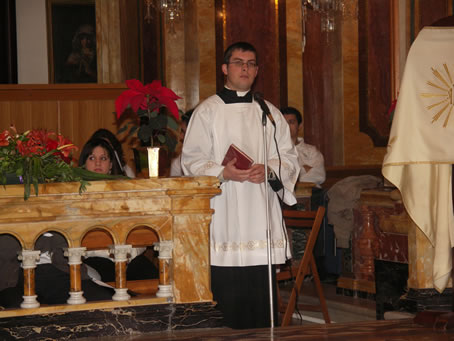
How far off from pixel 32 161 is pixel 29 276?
52 cm

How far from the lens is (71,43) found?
12180 mm

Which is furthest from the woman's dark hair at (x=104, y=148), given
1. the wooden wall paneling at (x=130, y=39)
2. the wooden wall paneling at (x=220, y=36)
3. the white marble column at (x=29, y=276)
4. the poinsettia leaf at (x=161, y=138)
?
the wooden wall paneling at (x=130, y=39)

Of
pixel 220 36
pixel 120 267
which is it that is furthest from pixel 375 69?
pixel 120 267

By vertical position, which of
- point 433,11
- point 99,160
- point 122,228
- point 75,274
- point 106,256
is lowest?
point 106,256

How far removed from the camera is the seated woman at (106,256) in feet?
15.7

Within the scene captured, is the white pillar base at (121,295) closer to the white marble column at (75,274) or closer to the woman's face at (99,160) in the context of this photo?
the white marble column at (75,274)

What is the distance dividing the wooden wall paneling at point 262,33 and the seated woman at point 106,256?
13.7 feet

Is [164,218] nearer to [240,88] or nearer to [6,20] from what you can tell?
[240,88]

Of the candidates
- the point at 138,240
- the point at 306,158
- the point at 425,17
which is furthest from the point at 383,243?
the point at 425,17

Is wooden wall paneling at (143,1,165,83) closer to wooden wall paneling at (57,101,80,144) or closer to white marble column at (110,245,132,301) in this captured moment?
wooden wall paneling at (57,101,80,144)

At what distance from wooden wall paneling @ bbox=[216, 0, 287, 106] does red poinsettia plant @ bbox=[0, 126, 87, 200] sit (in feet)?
19.6

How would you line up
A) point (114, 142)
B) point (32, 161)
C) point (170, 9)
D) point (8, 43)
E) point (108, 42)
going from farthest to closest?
point (108, 42) → point (8, 43) → point (170, 9) → point (114, 142) → point (32, 161)

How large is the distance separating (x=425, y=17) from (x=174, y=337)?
6322 millimetres

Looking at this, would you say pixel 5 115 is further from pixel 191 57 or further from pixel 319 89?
pixel 319 89
